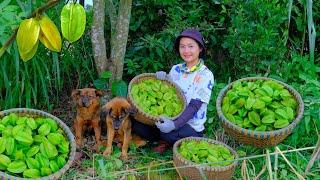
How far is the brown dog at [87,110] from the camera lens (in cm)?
384

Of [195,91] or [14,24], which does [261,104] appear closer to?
[195,91]

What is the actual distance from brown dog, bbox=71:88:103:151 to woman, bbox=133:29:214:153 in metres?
0.38

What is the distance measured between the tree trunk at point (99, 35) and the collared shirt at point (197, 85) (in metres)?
0.60

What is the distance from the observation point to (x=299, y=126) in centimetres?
376

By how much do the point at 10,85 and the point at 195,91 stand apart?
4.81ft

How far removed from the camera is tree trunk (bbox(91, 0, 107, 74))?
4040 millimetres

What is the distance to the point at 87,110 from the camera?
3920 millimetres

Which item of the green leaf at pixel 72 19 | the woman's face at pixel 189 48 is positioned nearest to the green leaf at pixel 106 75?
the woman's face at pixel 189 48

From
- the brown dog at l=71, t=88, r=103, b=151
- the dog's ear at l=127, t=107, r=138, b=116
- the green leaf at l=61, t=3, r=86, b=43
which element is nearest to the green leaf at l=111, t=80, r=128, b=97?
the brown dog at l=71, t=88, r=103, b=151

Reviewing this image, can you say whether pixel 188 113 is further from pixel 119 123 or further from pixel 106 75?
pixel 106 75

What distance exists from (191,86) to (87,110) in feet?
→ 2.63

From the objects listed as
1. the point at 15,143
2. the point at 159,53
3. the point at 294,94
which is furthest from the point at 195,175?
the point at 159,53

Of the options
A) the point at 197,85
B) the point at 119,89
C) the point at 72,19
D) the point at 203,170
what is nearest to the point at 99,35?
the point at 119,89

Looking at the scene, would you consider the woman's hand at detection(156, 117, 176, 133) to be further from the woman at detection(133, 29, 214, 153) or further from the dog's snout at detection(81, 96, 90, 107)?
the dog's snout at detection(81, 96, 90, 107)
